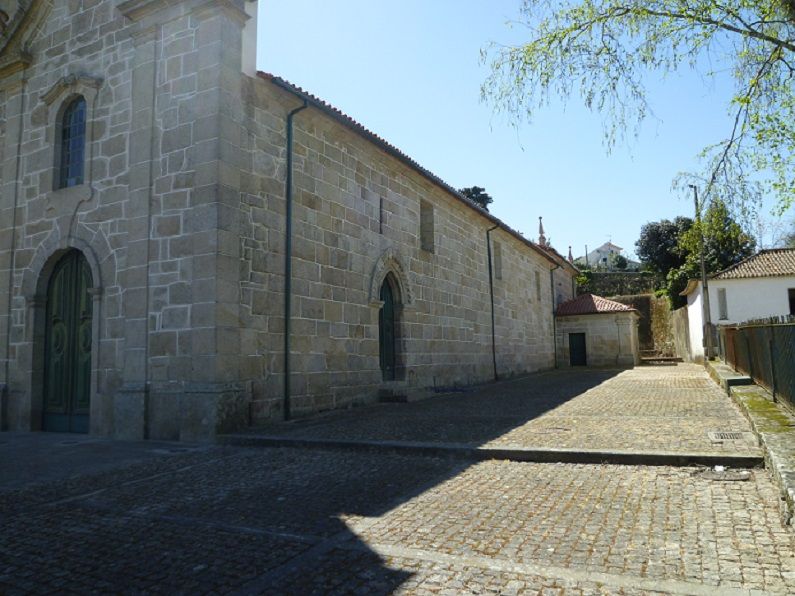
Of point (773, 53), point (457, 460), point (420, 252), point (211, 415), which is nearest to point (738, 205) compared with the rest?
point (773, 53)

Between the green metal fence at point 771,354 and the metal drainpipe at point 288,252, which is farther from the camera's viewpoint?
the metal drainpipe at point 288,252

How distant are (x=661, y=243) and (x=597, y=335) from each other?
14656 millimetres

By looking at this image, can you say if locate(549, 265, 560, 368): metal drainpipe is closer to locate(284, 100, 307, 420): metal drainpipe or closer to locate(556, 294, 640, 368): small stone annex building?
locate(556, 294, 640, 368): small stone annex building

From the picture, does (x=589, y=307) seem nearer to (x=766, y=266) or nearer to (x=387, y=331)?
(x=766, y=266)

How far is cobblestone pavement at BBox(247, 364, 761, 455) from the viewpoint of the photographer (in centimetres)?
614

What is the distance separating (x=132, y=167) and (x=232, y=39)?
238 cm

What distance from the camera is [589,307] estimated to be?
94.0 feet

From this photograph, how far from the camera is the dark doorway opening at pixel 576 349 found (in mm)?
28734

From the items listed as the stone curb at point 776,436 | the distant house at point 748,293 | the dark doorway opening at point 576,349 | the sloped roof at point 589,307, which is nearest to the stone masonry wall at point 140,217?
the stone curb at point 776,436

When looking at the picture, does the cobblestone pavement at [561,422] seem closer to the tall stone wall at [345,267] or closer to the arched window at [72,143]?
the tall stone wall at [345,267]

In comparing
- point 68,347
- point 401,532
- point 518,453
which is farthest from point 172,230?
point 401,532

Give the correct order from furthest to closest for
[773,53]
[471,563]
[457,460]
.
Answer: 1. [773,53]
2. [457,460]
3. [471,563]

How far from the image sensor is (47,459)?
6.58 meters

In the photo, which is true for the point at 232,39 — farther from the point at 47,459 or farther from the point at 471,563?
the point at 471,563
